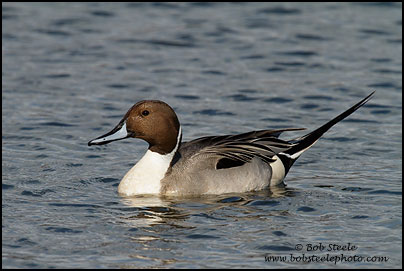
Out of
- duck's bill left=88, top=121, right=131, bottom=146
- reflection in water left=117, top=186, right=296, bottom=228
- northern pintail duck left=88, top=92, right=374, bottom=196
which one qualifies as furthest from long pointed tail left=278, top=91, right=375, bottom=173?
duck's bill left=88, top=121, right=131, bottom=146

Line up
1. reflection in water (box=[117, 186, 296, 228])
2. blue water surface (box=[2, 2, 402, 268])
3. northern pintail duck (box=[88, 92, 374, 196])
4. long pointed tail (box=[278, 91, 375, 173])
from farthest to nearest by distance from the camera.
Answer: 1. long pointed tail (box=[278, 91, 375, 173])
2. northern pintail duck (box=[88, 92, 374, 196])
3. reflection in water (box=[117, 186, 296, 228])
4. blue water surface (box=[2, 2, 402, 268])

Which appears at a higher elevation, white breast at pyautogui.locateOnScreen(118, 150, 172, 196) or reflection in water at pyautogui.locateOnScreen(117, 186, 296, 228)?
white breast at pyautogui.locateOnScreen(118, 150, 172, 196)

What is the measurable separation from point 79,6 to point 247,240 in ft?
36.2

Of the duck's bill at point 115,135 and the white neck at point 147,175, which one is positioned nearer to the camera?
the duck's bill at point 115,135

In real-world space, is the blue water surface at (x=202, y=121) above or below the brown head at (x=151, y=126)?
below

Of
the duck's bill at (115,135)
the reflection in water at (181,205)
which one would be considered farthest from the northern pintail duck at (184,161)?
the reflection in water at (181,205)

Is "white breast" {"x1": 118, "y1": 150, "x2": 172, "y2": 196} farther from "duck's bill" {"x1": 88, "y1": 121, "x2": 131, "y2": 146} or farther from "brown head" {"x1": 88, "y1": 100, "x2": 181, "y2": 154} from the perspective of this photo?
"duck's bill" {"x1": 88, "y1": 121, "x2": 131, "y2": 146}

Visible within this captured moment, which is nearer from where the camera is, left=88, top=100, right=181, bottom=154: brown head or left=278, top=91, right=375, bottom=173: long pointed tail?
left=88, top=100, right=181, bottom=154: brown head

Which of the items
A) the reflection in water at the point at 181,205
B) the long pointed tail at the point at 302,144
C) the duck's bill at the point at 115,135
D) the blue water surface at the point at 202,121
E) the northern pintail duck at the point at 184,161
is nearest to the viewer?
the blue water surface at the point at 202,121

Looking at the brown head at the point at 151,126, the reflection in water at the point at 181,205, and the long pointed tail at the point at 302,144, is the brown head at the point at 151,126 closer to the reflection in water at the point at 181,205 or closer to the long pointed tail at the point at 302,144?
the reflection in water at the point at 181,205

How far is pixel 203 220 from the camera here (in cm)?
793

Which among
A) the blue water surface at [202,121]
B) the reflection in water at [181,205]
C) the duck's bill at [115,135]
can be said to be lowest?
the reflection in water at [181,205]

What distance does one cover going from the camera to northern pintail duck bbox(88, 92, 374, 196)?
28.6 ft

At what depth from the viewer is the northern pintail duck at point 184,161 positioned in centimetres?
873
